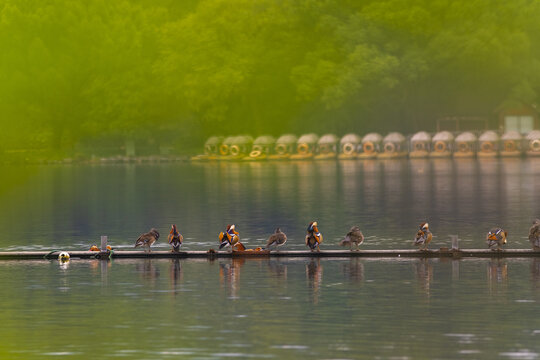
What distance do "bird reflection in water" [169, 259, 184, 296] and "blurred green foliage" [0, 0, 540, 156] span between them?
105 metres

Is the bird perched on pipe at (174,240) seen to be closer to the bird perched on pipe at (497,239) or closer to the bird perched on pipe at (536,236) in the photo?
the bird perched on pipe at (497,239)

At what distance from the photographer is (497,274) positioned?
3903 centimetres

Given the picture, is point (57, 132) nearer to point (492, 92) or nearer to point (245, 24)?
point (245, 24)

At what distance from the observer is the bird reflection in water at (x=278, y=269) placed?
3932 cm

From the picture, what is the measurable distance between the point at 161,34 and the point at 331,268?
408 ft

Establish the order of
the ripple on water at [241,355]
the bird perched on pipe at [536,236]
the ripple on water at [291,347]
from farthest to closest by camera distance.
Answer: the bird perched on pipe at [536,236] < the ripple on water at [291,347] < the ripple on water at [241,355]

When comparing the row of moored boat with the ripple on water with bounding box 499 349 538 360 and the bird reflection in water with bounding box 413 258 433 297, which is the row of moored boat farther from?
the ripple on water with bounding box 499 349 538 360

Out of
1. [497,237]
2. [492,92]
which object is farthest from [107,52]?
[497,237]

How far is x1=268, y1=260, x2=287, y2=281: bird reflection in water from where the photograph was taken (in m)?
39.3

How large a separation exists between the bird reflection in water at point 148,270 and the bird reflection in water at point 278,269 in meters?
3.81

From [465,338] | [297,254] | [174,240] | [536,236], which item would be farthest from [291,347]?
[536,236]

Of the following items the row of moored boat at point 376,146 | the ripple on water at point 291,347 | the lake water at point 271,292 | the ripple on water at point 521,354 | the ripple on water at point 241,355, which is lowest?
the ripple on water at point 521,354

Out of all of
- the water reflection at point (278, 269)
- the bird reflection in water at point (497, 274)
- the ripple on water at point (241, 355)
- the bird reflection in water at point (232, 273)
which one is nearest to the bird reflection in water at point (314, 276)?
the water reflection at point (278, 269)

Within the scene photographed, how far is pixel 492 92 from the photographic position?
14875cm
